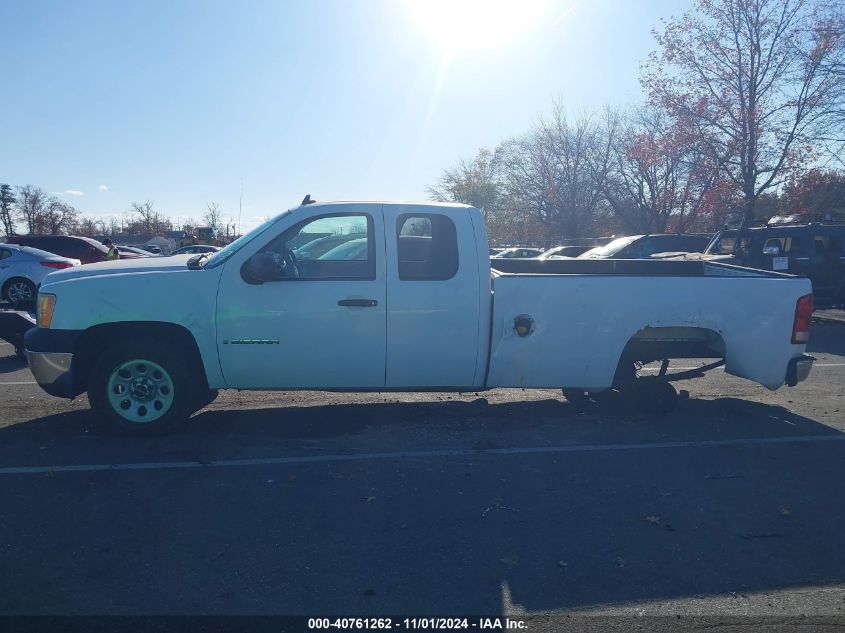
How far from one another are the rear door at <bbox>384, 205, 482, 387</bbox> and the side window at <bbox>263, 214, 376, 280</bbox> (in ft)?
0.70

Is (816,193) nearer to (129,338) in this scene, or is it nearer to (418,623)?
(129,338)

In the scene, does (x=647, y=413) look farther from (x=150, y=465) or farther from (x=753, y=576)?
(x=150, y=465)

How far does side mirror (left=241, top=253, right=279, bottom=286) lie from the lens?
5.80 meters

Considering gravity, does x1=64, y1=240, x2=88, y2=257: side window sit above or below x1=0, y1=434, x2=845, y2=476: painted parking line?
above

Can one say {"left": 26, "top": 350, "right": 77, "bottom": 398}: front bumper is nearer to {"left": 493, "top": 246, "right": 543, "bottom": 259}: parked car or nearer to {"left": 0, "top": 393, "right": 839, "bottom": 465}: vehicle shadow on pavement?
{"left": 0, "top": 393, "right": 839, "bottom": 465}: vehicle shadow on pavement

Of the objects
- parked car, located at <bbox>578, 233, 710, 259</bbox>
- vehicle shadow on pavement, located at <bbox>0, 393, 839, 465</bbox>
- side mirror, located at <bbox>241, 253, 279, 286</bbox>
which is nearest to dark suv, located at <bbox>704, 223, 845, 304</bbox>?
parked car, located at <bbox>578, 233, 710, 259</bbox>

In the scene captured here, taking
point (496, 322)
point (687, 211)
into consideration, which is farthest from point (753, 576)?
point (687, 211)

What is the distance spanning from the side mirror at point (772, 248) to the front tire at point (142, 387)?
509 inches

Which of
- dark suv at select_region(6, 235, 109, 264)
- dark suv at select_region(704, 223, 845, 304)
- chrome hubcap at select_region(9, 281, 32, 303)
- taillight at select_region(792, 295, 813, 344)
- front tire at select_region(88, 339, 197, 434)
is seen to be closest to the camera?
front tire at select_region(88, 339, 197, 434)

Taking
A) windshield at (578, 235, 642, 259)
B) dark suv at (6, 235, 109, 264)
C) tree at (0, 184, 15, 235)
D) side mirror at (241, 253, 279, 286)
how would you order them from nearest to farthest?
side mirror at (241, 253, 279, 286)
windshield at (578, 235, 642, 259)
dark suv at (6, 235, 109, 264)
tree at (0, 184, 15, 235)

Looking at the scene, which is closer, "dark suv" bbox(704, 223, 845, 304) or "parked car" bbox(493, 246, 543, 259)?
"dark suv" bbox(704, 223, 845, 304)

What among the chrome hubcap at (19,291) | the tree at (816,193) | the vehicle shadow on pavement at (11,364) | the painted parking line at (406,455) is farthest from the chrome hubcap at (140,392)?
the tree at (816,193)

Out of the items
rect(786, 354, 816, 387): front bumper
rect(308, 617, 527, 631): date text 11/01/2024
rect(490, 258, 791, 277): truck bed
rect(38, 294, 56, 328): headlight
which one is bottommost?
rect(308, 617, 527, 631): date text 11/01/2024

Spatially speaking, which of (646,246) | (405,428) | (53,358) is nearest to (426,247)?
(405,428)
